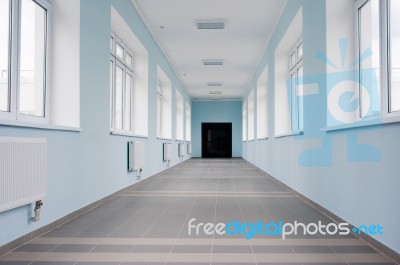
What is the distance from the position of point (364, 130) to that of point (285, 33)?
4.21 m

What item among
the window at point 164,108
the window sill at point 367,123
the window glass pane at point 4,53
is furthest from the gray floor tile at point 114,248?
the window at point 164,108

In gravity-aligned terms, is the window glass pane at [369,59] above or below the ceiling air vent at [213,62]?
below

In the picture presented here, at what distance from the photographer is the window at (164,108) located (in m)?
12.1

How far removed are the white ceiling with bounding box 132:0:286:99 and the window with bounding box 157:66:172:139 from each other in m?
0.77

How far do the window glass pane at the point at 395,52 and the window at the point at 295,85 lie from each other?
3.88m

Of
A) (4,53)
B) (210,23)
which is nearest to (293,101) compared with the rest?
(210,23)

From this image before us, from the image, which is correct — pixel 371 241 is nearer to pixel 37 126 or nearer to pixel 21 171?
pixel 21 171

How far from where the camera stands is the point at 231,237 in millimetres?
3180

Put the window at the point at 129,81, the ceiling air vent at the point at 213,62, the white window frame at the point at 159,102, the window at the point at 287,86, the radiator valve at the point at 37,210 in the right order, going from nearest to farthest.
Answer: the radiator valve at the point at 37,210 < the window at the point at 129,81 < the window at the point at 287,86 < the ceiling air vent at the point at 213,62 < the white window frame at the point at 159,102

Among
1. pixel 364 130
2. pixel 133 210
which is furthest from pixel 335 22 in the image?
pixel 133 210

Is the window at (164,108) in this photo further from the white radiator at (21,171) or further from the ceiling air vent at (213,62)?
the white radiator at (21,171)

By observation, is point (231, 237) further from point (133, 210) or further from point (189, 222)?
point (133, 210)

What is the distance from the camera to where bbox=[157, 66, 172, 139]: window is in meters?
12.1

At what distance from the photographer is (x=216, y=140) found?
2088cm
